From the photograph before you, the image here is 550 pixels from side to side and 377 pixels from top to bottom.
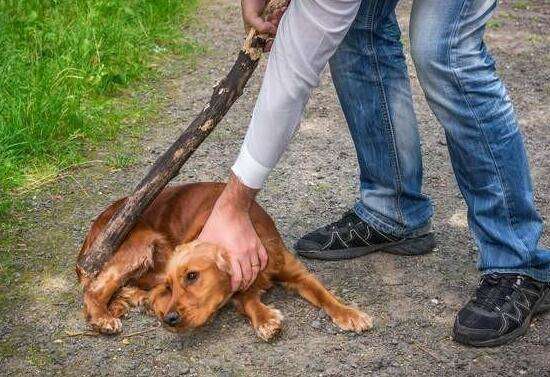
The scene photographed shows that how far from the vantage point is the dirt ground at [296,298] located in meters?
3.33

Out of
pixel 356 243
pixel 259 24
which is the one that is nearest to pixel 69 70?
pixel 356 243

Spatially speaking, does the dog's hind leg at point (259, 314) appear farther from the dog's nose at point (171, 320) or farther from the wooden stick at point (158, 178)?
the wooden stick at point (158, 178)

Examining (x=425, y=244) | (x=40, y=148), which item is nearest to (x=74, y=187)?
(x=40, y=148)

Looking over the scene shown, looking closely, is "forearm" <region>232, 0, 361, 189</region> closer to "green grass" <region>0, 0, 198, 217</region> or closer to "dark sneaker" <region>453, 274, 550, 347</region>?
"dark sneaker" <region>453, 274, 550, 347</region>

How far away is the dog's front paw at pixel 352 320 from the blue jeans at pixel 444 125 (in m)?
0.47

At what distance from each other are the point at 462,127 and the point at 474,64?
0.22 metres

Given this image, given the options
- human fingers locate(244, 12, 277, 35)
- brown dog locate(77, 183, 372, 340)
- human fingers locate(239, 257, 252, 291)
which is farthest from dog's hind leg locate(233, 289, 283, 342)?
human fingers locate(244, 12, 277, 35)

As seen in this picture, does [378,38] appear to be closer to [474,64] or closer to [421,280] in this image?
[474,64]

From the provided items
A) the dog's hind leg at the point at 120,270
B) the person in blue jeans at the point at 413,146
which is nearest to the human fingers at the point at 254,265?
the person in blue jeans at the point at 413,146

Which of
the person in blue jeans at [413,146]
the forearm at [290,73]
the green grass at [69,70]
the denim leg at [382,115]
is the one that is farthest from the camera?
the green grass at [69,70]

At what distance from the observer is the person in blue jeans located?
3100 millimetres

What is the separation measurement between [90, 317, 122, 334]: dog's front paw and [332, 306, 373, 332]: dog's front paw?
82 cm

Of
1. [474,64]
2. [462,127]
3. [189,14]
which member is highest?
[474,64]

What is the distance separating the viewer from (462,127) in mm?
3230
